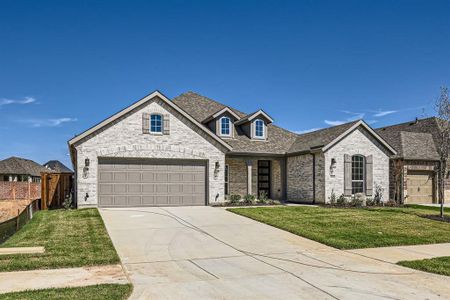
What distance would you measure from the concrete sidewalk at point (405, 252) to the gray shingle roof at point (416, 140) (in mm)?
14470

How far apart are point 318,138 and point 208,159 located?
7234mm

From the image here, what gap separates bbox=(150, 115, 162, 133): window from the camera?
64.8 ft

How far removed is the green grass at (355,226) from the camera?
38.7 ft

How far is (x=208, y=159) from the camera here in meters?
20.6

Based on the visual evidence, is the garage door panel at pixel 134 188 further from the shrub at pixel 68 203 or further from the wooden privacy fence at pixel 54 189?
the wooden privacy fence at pixel 54 189

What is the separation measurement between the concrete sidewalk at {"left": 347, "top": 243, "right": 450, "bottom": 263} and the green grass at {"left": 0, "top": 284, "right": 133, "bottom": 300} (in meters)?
6.26

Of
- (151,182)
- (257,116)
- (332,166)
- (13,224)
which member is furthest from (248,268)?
(257,116)

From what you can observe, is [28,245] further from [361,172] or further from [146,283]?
[361,172]

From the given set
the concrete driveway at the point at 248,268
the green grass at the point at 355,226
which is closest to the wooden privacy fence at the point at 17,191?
the concrete driveway at the point at 248,268

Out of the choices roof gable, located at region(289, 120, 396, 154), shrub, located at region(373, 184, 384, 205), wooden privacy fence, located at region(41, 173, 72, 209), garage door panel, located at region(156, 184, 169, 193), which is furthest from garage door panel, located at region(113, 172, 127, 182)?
shrub, located at region(373, 184, 384, 205)

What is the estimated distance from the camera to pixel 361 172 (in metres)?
22.9

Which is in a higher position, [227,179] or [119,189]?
[227,179]

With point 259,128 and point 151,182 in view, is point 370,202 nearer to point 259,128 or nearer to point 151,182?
point 259,128

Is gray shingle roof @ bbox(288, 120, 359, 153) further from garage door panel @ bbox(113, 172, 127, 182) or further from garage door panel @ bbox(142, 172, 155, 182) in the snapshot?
→ garage door panel @ bbox(113, 172, 127, 182)
